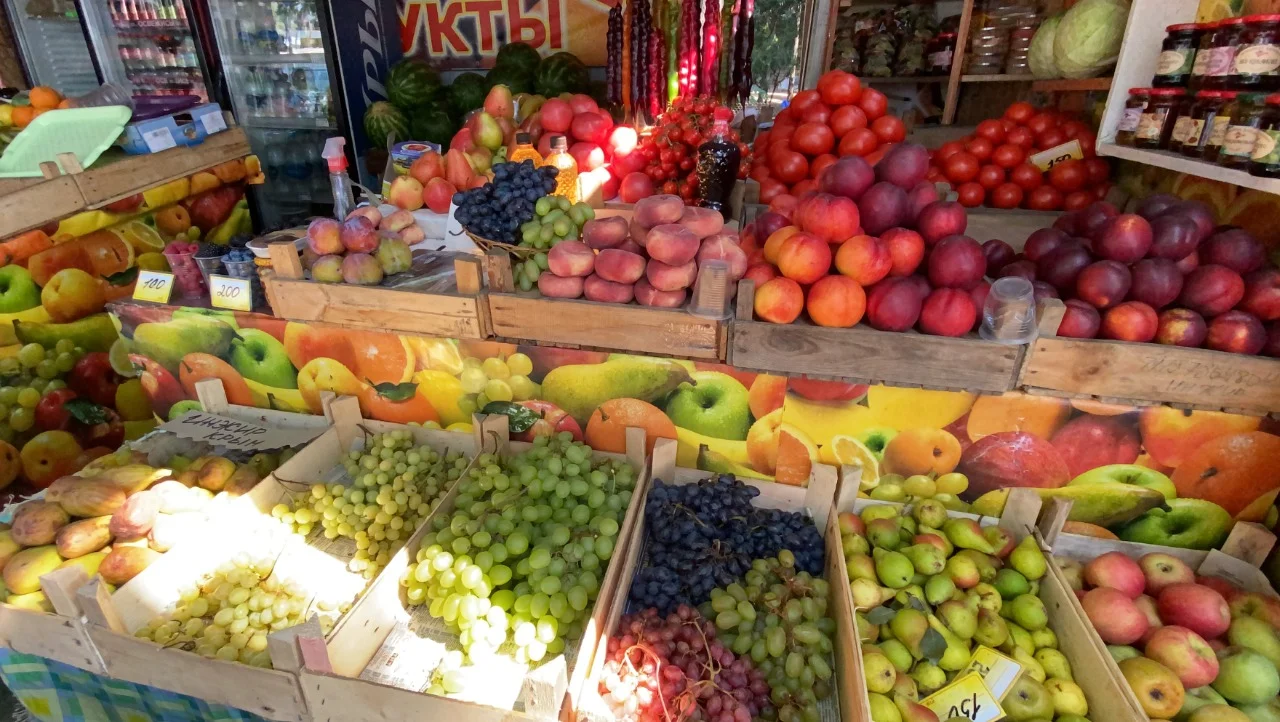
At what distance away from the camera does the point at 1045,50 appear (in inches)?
109

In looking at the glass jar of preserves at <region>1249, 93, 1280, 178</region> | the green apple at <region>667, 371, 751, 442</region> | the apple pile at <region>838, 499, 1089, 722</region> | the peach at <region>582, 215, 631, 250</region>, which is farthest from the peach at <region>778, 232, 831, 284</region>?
the glass jar of preserves at <region>1249, 93, 1280, 178</region>

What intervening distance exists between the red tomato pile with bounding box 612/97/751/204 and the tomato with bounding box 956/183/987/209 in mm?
1000

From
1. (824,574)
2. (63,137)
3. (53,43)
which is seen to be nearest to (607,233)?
(824,574)

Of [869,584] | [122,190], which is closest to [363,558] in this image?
[869,584]

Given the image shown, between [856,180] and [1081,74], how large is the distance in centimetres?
159

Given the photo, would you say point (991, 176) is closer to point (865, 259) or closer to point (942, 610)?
point (865, 259)

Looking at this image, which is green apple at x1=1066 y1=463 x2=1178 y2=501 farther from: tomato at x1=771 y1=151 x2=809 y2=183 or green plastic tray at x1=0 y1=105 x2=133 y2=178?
green plastic tray at x1=0 y1=105 x2=133 y2=178

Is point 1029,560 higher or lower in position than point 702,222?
lower

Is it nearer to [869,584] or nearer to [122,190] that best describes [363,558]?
[869,584]

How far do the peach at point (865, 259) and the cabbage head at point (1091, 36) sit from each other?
166 cm

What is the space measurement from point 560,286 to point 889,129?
5.86ft

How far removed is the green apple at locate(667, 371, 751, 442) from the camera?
74.7 inches

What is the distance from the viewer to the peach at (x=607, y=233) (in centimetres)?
185

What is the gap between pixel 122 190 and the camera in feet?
9.16
